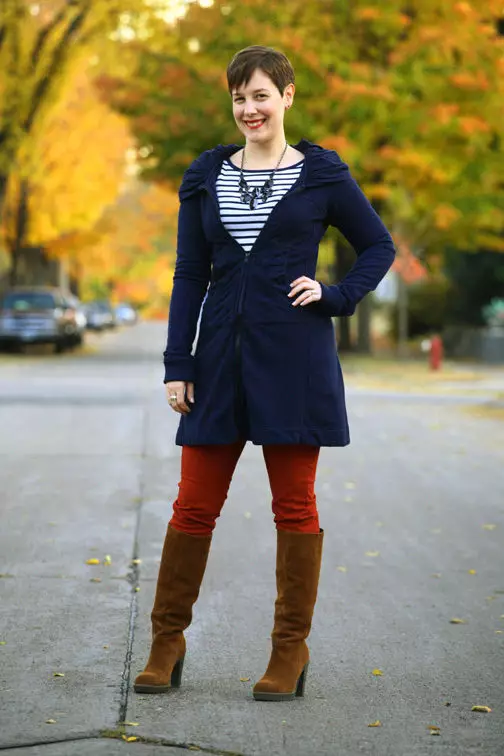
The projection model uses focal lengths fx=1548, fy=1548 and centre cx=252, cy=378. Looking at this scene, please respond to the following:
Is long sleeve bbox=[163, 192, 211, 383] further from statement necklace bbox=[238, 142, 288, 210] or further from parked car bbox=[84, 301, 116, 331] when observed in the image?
parked car bbox=[84, 301, 116, 331]

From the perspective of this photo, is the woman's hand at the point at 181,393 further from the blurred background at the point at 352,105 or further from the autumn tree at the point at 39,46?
the autumn tree at the point at 39,46

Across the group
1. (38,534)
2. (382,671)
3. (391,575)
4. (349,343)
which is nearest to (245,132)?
(382,671)

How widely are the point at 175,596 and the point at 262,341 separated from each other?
86cm

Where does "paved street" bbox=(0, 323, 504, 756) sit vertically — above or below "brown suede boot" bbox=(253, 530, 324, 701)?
below

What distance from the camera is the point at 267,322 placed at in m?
4.76

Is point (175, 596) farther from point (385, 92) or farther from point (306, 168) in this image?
point (385, 92)

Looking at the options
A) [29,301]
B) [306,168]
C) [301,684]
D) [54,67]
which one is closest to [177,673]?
[301,684]

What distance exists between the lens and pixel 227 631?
5848mm

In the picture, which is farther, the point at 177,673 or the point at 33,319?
the point at 33,319

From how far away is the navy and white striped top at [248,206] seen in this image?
474 centimetres

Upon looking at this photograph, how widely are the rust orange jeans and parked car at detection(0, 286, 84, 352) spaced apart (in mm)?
32404

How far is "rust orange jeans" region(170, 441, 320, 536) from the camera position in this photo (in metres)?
4.81

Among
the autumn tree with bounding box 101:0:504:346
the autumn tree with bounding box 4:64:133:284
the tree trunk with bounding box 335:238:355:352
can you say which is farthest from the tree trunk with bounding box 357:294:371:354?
the autumn tree with bounding box 4:64:133:284

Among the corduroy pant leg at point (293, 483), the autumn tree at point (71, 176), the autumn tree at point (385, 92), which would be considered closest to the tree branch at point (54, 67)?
the autumn tree at point (385, 92)
